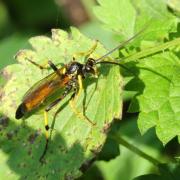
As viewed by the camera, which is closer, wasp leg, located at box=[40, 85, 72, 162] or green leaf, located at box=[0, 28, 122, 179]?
green leaf, located at box=[0, 28, 122, 179]

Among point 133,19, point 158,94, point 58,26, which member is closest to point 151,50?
point 158,94

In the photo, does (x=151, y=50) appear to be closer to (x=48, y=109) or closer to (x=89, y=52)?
(x=89, y=52)

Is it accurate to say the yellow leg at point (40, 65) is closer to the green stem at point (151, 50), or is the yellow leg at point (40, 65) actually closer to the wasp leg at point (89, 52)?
the wasp leg at point (89, 52)

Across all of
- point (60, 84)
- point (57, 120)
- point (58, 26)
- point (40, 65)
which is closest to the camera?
point (57, 120)

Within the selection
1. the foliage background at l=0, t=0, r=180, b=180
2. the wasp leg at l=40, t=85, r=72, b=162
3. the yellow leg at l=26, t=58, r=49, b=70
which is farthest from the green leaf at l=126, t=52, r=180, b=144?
the foliage background at l=0, t=0, r=180, b=180

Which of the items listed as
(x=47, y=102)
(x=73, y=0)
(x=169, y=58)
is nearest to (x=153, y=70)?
(x=169, y=58)

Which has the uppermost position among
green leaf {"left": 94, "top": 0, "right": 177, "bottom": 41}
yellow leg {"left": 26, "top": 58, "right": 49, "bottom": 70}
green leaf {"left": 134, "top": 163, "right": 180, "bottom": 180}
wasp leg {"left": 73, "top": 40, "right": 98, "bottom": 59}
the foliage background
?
yellow leg {"left": 26, "top": 58, "right": 49, "bottom": 70}

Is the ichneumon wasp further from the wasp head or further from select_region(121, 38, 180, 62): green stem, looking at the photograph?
select_region(121, 38, 180, 62): green stem
